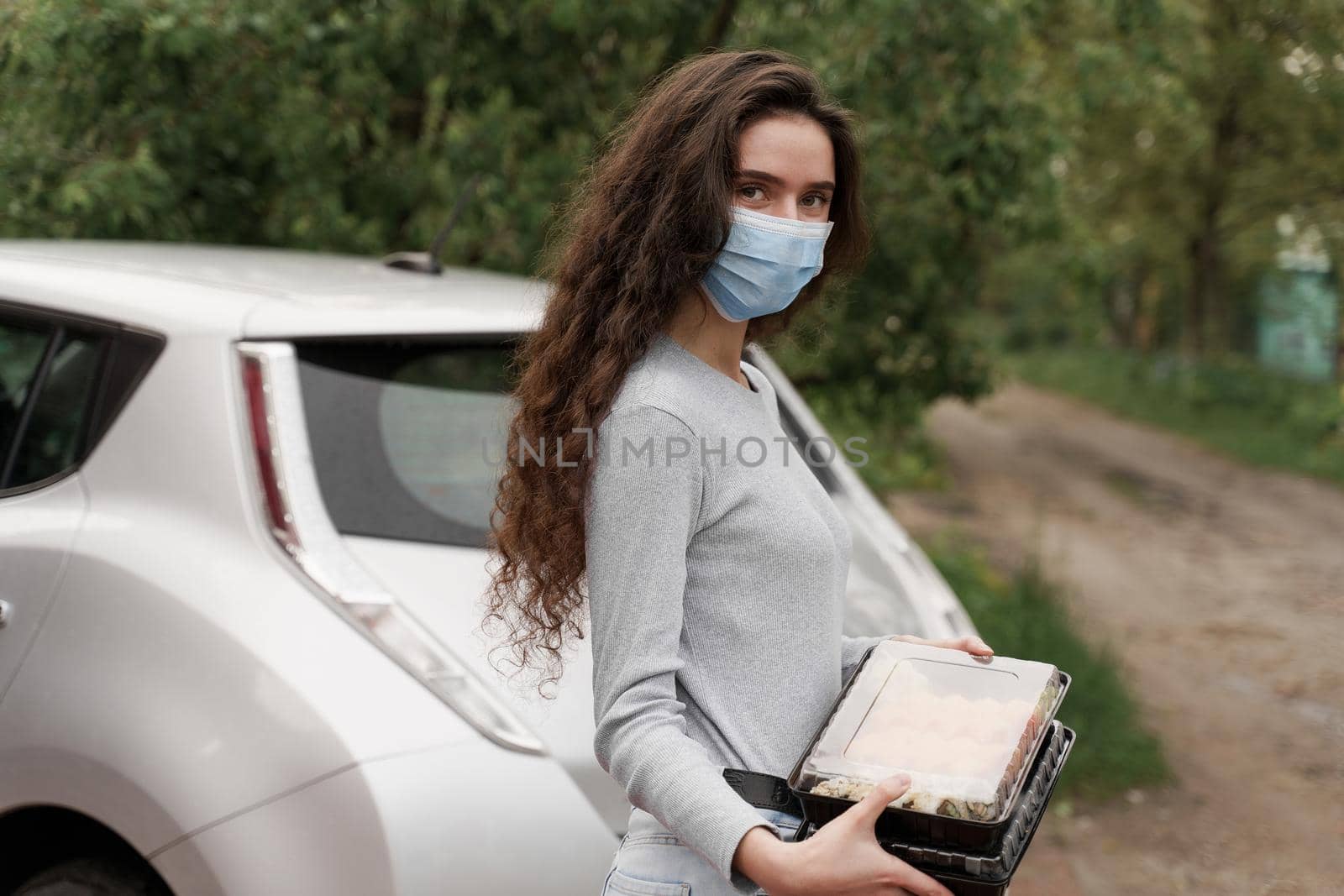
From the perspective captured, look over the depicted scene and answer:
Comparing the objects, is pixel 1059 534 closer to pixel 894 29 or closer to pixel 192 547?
pixel 894 29

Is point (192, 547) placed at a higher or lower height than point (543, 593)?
lower

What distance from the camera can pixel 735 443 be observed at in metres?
1.64

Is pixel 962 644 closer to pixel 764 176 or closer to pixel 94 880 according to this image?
pixel 764 176

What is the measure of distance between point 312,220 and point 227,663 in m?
3.76

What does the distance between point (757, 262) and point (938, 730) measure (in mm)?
644

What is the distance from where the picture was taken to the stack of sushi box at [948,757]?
4.95 ft

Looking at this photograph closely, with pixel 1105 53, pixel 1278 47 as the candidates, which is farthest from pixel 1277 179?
pixel 1105 53

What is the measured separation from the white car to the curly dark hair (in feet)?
1.69

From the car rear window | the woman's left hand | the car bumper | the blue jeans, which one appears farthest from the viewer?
the car rear window

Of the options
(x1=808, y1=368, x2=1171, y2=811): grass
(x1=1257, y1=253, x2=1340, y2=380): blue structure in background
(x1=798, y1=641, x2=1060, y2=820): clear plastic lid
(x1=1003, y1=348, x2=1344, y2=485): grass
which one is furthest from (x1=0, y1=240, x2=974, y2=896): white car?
(x1=1257, y1=253, x2=1340, y2=380): blue structure in background

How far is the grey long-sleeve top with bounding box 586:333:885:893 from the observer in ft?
4.99

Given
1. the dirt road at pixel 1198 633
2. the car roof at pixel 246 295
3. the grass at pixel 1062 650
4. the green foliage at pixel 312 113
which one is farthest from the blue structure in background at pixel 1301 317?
the car roof at pixel 246 295

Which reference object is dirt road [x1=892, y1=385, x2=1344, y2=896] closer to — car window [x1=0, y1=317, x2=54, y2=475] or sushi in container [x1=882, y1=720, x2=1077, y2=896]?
sushi in container [x1=882, y1=720, x2=1077, y2=896]

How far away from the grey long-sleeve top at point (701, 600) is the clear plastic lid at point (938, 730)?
3.0 inches
